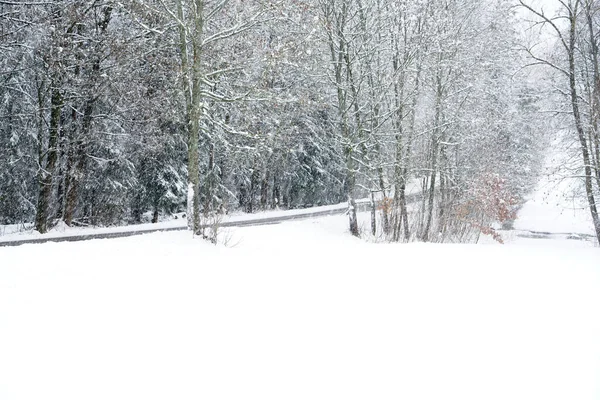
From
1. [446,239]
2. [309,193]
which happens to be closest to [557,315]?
[446,239]

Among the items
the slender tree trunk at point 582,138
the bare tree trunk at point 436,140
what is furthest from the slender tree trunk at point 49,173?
the slender tree trunk at point 582,138

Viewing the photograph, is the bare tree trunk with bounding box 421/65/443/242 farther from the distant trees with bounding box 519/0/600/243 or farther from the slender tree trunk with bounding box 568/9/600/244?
the slender tree trunk with bounding box 568/9/600/244

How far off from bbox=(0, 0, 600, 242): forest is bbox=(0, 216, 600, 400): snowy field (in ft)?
19.8

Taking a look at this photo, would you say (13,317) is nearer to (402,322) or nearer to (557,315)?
(402,322)

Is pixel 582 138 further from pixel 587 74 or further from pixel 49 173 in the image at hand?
pixel 49 173

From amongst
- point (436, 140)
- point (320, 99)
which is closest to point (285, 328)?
point (320, 99)

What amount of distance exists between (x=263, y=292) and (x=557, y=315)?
357 centimetres

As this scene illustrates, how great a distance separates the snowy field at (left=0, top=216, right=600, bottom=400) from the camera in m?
3.21

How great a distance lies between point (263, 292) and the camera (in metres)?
5.54

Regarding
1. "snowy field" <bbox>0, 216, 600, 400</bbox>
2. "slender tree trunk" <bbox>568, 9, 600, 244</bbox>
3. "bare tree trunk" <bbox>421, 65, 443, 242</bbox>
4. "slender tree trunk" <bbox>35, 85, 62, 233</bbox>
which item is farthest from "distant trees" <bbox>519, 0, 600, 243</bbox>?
"slender tree trunk" <bbox>35, 85, 62, 233</bbox>

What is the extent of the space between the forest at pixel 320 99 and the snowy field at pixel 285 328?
19.8ft

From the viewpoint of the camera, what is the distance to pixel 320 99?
1338cm

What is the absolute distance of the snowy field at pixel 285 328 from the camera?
3.21 metres

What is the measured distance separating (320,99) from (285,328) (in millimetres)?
10206
